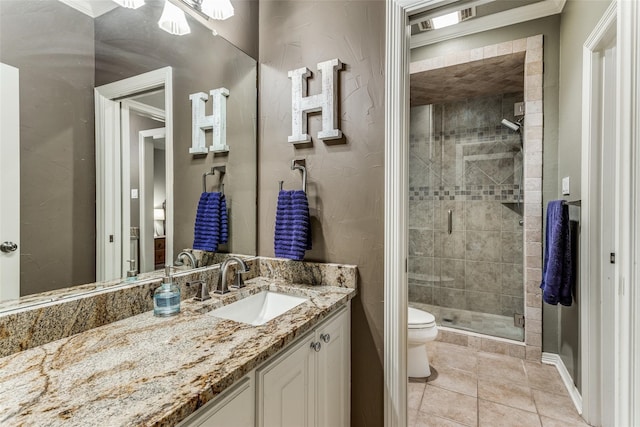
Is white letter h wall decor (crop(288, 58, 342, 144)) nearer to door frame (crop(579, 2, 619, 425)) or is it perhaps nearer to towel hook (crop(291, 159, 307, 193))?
towel hook (crop(291, 159, 307, 193))

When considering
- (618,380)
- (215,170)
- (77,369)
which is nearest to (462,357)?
(618,380)

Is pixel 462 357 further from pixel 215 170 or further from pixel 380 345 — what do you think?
pixel 215 170

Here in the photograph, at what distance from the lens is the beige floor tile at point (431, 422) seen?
5.55ft

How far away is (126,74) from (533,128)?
267cm

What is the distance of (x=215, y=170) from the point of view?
1540 millimetres

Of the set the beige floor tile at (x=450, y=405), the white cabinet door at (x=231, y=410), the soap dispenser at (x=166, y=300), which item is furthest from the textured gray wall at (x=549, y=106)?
the soap dispenser at (x=166, y=300)

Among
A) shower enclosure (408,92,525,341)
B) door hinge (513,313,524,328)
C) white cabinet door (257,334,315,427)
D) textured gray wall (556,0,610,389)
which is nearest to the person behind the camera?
white cabinet door (257,334,315,427)

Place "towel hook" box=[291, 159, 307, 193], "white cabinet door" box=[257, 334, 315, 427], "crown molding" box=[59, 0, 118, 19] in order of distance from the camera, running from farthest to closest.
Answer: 1. "towel hook" box=[291, 159, 307, 193]
2. "crown molding" box=[59, 0, 118, 19]
3. "white cabinet door" box=[257, 334, 315, 427]

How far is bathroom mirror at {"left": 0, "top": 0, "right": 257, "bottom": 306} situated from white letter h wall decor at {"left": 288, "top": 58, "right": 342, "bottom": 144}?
40 cm

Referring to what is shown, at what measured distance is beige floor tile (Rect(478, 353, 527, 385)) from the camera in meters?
2.18

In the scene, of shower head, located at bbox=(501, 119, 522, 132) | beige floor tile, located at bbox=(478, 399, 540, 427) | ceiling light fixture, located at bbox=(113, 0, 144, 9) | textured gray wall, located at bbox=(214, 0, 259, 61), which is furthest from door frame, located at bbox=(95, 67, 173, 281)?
shower head, located at bbox=(501, 119, 522, 132)

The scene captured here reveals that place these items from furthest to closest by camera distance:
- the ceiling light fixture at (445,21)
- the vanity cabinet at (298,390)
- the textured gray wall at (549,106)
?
the ceiling light fixture at (445,21) < the textured gray wall at (549,106) < the vanity cabinet at (298,390)

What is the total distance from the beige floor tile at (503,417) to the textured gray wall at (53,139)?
2.10m

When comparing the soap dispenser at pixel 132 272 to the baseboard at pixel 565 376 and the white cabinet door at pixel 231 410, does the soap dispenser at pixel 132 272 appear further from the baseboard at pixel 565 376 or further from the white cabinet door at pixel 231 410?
the baseboard at pixel 565 376
